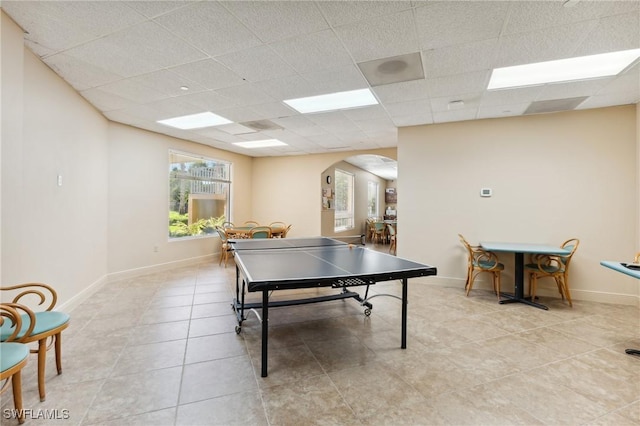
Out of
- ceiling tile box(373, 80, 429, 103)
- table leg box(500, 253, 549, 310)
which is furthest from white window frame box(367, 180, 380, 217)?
ceiling tile box(373, 80, 429, 103)

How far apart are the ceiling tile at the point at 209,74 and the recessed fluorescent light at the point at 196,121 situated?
124 cm

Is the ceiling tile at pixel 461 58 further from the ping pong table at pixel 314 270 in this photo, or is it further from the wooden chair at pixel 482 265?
the wooden chair at pixel 482 265

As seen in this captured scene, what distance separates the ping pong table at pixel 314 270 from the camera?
2107 mm

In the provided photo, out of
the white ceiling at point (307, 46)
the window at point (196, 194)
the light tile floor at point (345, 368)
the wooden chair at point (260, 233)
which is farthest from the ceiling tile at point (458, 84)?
the window at point (196, 194)

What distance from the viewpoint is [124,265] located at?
5227mm

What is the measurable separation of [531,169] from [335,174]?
5894 mm

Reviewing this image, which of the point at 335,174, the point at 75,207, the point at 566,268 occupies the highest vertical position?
the point at 335,174

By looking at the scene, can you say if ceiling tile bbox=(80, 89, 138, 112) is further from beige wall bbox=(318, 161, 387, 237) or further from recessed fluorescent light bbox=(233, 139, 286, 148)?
beige wall bbox=(318, 161, 387, 237)

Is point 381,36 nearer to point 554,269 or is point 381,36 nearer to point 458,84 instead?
point 458,84

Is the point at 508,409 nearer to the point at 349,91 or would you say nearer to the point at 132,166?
the point at 349,91

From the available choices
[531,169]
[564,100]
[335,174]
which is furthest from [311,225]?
[564,100]

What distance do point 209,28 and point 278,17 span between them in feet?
1.98

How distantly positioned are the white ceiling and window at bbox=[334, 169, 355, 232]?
5.94 meters

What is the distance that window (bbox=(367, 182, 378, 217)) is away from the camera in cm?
1288
